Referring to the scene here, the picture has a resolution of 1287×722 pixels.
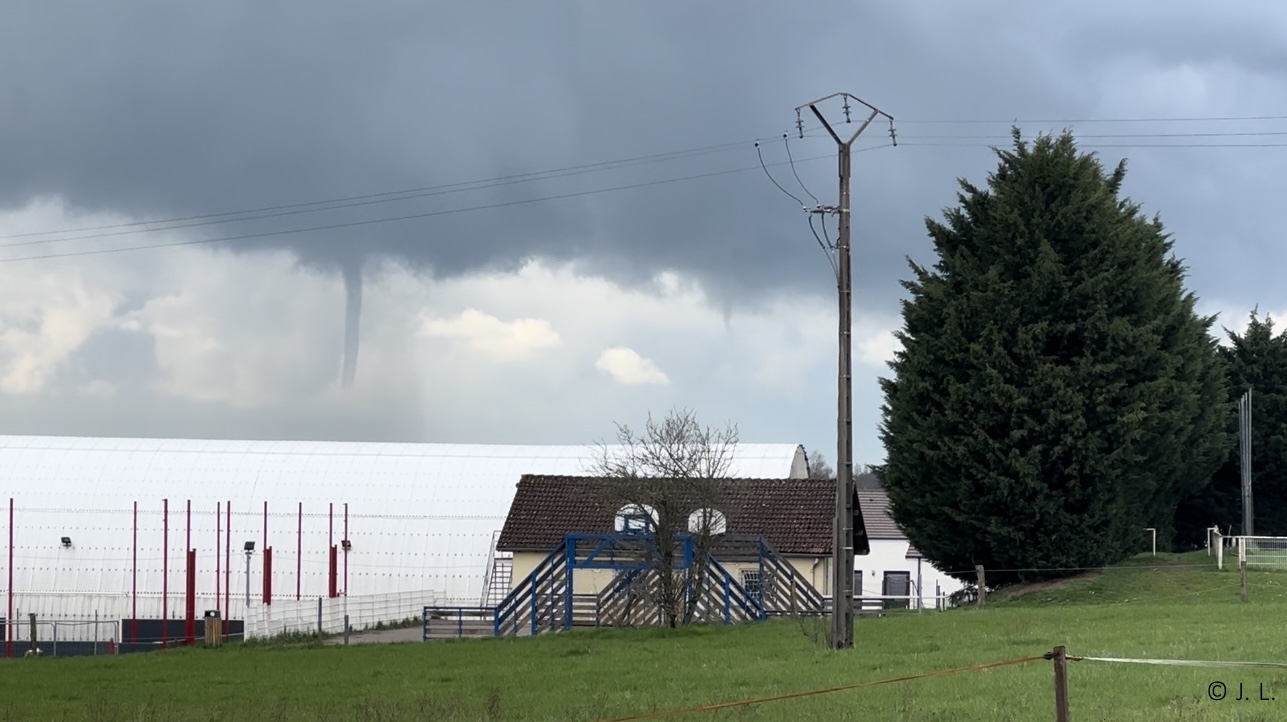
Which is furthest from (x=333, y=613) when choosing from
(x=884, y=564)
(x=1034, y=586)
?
(x=884, y=564)

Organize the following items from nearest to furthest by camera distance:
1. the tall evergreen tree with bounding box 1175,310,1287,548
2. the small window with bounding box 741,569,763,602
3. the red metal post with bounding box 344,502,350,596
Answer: the small window with bounding box 741,569,763,602 < the red metal post with bounding box 344,502,350,596 < the tall evergreen tree with bounding box 1175,310,1287,548

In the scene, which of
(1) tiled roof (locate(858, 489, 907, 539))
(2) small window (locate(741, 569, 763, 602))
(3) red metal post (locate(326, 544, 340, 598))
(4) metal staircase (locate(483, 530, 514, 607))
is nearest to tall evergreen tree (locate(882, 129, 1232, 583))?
(2) small window (locate(741, 569, 763, 602))

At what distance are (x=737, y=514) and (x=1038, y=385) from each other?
9256 mm

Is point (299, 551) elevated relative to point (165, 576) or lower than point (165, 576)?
elevated

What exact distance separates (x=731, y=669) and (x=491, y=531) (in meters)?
35.3

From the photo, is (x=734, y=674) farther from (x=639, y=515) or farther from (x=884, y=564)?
(x=884, y=564)

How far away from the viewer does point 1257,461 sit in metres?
65.1

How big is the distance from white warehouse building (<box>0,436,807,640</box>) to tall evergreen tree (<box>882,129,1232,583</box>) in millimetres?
15539

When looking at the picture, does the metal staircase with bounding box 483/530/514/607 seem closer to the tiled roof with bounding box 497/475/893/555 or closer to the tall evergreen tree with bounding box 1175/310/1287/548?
the tiled roof with bounding box 497/475/893/555

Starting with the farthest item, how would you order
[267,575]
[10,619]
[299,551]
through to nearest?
1. [299,551]
2. [267,575]
3. [10,619]

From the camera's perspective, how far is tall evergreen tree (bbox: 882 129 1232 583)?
40375 millimetres

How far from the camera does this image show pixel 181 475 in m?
59.8

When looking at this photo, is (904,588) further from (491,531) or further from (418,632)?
(418,632)

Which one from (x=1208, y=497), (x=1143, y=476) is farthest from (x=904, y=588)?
(x=1143, y=476)
